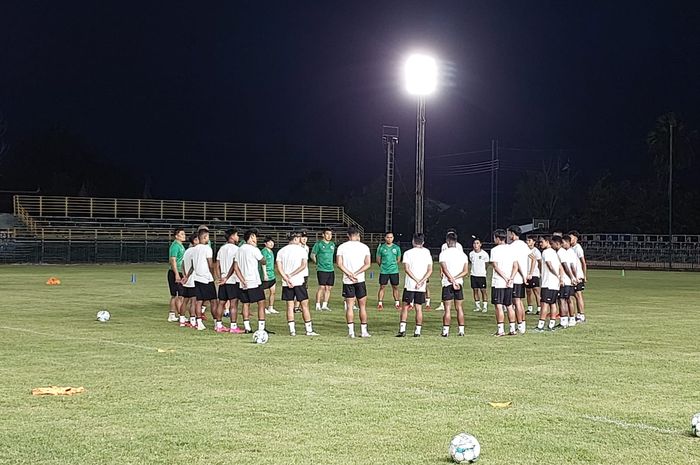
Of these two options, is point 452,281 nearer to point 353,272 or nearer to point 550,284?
point 353,272

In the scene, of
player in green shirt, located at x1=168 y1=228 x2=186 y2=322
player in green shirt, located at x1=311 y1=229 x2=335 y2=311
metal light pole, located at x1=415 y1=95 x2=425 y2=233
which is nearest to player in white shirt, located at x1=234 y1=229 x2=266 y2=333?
player in green shirt, located at x1=168 y1=228 x2=186 y2=322

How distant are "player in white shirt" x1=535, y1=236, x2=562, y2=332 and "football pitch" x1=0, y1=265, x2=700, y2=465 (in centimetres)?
62

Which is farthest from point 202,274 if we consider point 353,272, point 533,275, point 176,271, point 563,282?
point 533,275

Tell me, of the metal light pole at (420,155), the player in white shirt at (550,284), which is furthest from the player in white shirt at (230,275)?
the metal light pole at (420,155)

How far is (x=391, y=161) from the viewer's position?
186 feet

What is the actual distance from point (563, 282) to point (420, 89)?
14574mm

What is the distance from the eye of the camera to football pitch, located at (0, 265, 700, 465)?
7.61 meters

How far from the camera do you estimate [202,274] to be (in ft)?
58.2

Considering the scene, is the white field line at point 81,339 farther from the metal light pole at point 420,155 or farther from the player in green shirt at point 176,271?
the metal light pole at point 420,155

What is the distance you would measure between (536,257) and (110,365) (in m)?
10.9

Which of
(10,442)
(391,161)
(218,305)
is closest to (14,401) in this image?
(10,442)

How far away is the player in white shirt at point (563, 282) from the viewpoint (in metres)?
18.2

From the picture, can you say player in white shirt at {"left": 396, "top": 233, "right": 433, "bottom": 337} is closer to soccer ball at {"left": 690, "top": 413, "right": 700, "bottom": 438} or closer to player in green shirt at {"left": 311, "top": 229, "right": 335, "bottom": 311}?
player in green shirt at {"left": 311, "top": 229, "right": 335, "bottom": 311}

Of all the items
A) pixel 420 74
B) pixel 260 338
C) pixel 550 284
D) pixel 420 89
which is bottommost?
Answer: pixel 260 338
